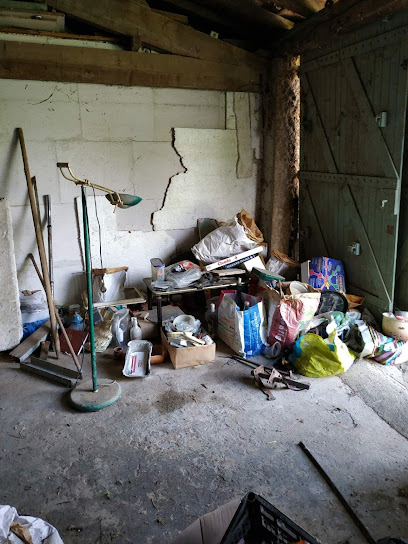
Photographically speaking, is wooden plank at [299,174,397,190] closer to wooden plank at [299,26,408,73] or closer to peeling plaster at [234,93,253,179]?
peeling plaster at [234,93,253,179]

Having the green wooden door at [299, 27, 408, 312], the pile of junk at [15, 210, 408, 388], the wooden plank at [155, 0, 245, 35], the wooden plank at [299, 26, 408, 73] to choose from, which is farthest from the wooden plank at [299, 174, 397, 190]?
the wooden plank at [155, 0, 245, 35]

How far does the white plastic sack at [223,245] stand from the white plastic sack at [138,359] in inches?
48.6

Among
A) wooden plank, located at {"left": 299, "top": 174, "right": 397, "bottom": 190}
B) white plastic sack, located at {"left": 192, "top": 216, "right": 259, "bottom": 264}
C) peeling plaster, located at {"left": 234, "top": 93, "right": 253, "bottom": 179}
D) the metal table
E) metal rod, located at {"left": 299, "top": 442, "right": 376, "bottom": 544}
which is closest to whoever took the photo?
metal rod, located at {"left": 299, "top": 442, "right": 376, "bottom": 544}

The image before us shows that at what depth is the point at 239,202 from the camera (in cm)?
535

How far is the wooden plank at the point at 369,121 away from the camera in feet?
12.7

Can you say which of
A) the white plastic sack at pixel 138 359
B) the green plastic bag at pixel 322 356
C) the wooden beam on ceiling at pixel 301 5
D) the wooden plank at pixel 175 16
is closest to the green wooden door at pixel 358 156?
the wooden beam on ceiling at pixel 301 5

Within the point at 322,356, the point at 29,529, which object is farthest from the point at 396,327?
the point at 29,529

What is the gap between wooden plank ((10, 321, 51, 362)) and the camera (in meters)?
3.96

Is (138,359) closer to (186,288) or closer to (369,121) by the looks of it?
(186,288)

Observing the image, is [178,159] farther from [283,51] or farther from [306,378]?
[306,378]

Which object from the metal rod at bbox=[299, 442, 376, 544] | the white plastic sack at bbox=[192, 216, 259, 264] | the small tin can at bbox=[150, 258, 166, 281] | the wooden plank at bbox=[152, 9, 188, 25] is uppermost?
the wooden plank at bbox=[152, 9, 188, 25]

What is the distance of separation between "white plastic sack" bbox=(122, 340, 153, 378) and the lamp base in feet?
0.81

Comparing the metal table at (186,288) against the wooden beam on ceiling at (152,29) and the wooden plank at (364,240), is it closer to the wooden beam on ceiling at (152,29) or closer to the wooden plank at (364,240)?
the wooden plank at (364,240)

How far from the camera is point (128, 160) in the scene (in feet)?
15.7
